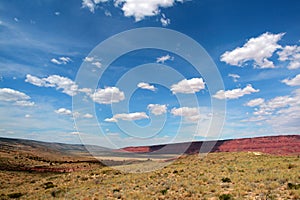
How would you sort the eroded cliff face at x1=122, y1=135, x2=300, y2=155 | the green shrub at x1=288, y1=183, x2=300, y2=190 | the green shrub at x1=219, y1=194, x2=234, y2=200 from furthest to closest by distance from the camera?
the eroded cliff face at x1=122, y1=135, x2=300, y2=155, the green shrub at x1=288, y1=183, x2=300, y2=190, the green shrub at x1=219, y1=194, x2=234, y2=200

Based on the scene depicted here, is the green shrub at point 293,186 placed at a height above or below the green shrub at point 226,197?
above

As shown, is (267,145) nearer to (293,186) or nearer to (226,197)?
(293,186)

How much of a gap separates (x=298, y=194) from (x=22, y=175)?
50161 millimetres

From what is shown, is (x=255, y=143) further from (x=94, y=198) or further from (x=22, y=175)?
(x=94, y=198)

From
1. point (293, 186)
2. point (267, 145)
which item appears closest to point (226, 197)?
point (293, 186)

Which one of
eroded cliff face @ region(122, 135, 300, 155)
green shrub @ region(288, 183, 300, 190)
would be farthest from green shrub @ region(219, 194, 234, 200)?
eroded cliff face @ region(122, 135, 300, 155)

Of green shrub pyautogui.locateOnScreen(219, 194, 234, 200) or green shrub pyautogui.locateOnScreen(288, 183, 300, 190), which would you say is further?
green shrub pyautogui.locateOnScreen(288, 183, 300, 190)

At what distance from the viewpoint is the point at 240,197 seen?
1548 centimetres

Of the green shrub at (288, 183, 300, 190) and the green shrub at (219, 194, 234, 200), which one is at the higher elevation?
the green shrub at (288, 183, 300, 190)

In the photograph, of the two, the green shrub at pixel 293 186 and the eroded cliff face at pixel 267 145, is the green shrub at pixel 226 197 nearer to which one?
the green shrub at pixel 293 186

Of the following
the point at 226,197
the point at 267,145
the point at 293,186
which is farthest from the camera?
the point at 267,145

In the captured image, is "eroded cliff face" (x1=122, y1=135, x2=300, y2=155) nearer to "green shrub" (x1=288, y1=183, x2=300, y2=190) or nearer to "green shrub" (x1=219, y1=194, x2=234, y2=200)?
"green shrub" (x1=288, y1=183, x2=300, y2=190)

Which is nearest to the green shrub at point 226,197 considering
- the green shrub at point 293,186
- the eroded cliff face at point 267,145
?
the green shrub at point 293,186

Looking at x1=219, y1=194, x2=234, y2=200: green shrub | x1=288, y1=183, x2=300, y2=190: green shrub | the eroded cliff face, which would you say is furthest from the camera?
the eroded cliff face
